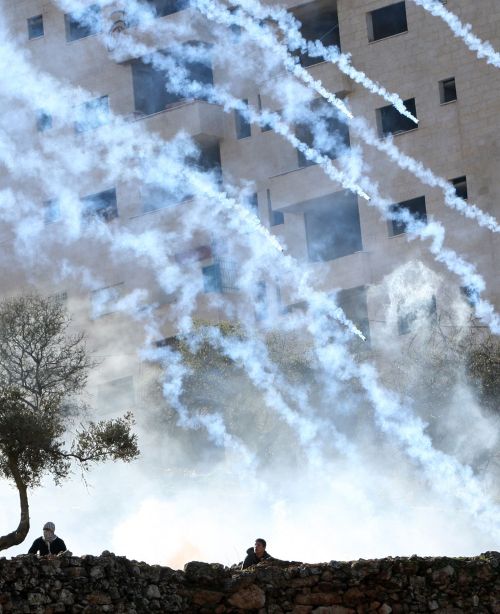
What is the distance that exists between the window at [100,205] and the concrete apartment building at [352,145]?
7cm

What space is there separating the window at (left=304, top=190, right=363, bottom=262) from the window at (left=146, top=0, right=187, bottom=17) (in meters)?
9.15

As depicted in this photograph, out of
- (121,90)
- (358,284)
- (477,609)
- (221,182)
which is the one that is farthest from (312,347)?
(477,609)

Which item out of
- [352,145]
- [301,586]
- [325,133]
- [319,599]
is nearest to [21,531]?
[301,586]

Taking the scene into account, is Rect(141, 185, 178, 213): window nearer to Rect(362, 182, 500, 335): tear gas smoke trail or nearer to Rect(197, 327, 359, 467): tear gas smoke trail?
Rect(362, 182, 500, 335): tear gas smoke trail

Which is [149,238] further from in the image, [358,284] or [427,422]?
[427,422]

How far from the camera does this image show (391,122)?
63250mm

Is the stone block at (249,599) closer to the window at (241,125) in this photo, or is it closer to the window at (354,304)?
the window at (354,304)

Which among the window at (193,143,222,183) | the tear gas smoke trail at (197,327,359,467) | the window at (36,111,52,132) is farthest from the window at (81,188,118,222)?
the tear gas smoke trail at (197,327,359,467)

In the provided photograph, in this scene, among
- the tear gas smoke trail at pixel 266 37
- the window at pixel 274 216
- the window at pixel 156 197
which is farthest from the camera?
the window at pixel 156 197

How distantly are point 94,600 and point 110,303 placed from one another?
41.4 meters

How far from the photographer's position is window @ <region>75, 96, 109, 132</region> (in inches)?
2756

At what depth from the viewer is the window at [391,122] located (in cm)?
6288

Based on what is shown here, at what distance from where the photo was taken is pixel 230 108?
219 feet

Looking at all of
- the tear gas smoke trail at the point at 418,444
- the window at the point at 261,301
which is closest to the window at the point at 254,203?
the window at the point at 261,301
